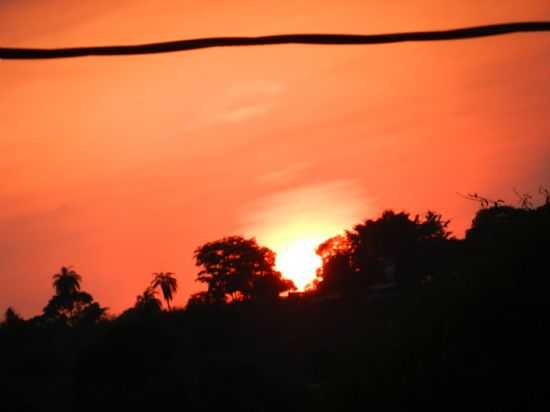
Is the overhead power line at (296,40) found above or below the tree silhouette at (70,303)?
below

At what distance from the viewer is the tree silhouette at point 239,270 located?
8669 cm

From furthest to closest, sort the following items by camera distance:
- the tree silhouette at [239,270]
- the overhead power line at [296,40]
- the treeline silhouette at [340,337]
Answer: the tree silhouette at [239,270], the treeline silhouette at [340,337], the overhead power line at [296,40]

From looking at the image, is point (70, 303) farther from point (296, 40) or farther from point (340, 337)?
point (296, 40)

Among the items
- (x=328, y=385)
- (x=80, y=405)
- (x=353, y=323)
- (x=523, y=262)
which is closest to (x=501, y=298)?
(x=523, y=262)

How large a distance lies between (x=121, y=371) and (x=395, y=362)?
3021 cm

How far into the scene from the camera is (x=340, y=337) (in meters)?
41.0

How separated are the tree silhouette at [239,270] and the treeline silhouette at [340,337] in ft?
0.59

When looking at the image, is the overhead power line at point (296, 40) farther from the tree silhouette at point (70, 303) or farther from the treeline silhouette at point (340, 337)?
the tree silhouette at point (70, 303)

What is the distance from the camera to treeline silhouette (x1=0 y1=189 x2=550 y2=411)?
6133 millimetres

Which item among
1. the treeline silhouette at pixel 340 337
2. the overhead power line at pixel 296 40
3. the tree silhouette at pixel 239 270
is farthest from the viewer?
the tree silhouette at pixel 239 270

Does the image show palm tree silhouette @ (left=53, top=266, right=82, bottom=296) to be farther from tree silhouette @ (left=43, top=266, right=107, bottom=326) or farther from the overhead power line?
the overhead power line

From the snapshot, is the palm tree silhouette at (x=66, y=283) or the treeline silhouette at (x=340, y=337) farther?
the palm tree silhouette at (x=66, y=283)

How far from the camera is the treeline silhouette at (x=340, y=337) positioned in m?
6.13

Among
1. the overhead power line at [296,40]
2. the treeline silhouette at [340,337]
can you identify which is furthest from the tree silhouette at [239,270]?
the overhead power line at [296,40]
